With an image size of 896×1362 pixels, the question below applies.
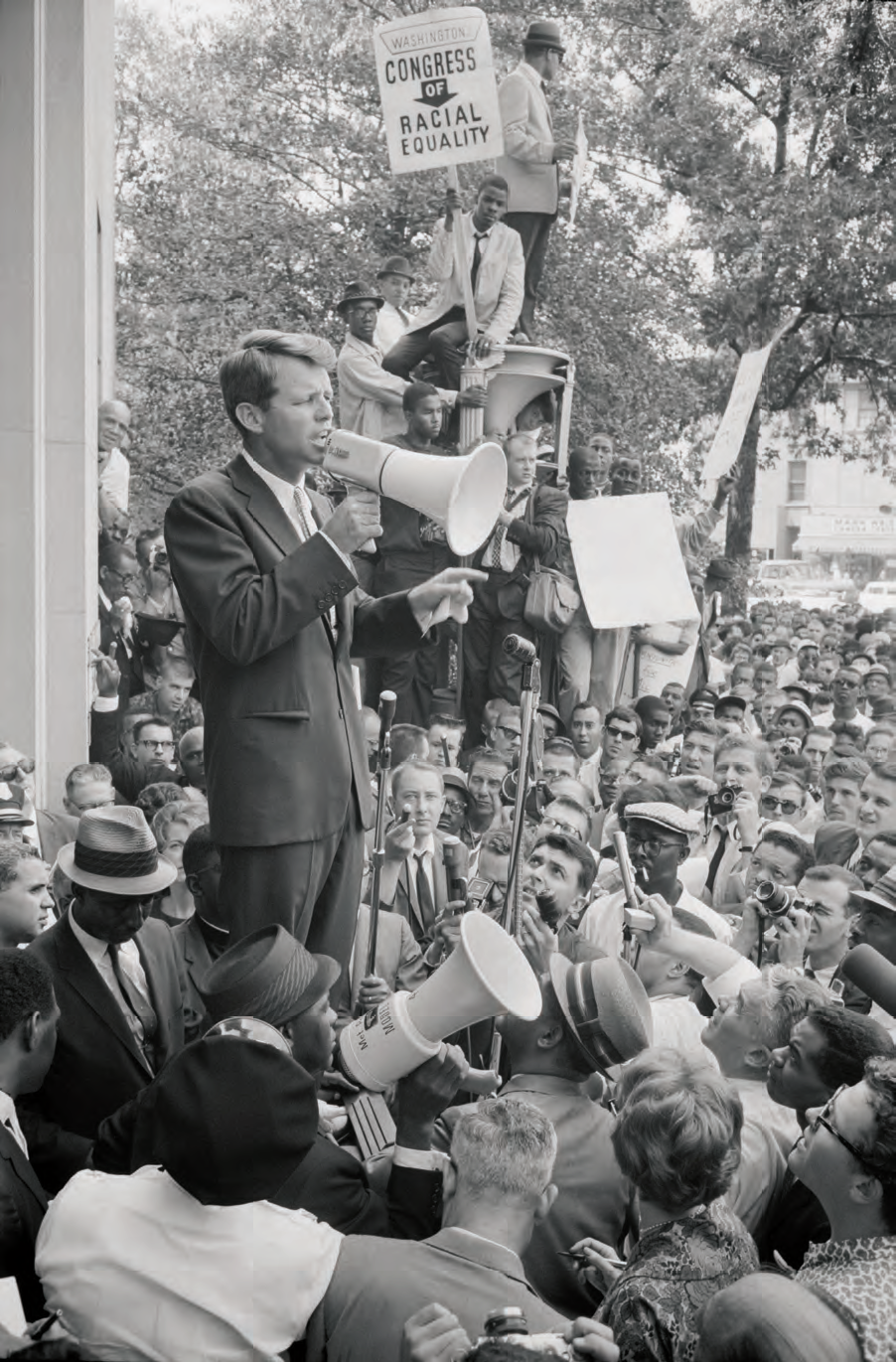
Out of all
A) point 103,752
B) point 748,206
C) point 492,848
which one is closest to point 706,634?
point 103,752

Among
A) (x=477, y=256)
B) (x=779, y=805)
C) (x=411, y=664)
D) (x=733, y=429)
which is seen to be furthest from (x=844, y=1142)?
(x=477, y=256)

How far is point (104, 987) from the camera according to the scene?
3707mm

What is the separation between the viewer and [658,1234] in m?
2.81

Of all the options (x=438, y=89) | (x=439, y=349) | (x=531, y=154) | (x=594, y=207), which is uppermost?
(x=594, y=207)

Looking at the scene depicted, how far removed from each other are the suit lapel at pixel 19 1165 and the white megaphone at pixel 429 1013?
25.7 inches

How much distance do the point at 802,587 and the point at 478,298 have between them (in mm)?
32559

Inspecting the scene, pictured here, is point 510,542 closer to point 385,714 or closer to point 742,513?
point 385,714

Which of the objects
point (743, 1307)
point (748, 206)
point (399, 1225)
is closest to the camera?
point (743, 1307)

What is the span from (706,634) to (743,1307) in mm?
12599

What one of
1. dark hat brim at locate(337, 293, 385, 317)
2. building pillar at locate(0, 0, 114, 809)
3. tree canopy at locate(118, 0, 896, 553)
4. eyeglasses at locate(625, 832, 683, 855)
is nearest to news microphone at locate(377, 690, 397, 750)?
eyeglasses at locate(625, 832, 683, 855)

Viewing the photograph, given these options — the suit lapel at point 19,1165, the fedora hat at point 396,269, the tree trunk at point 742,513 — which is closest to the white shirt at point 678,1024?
the suit lapel at point 19,1165

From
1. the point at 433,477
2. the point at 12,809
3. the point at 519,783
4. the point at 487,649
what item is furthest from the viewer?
the point at 487,649

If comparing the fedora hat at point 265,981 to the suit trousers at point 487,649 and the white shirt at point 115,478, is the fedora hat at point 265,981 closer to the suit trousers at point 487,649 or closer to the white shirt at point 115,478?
the white shirt at point 115,478

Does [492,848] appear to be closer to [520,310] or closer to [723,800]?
[723,800]
